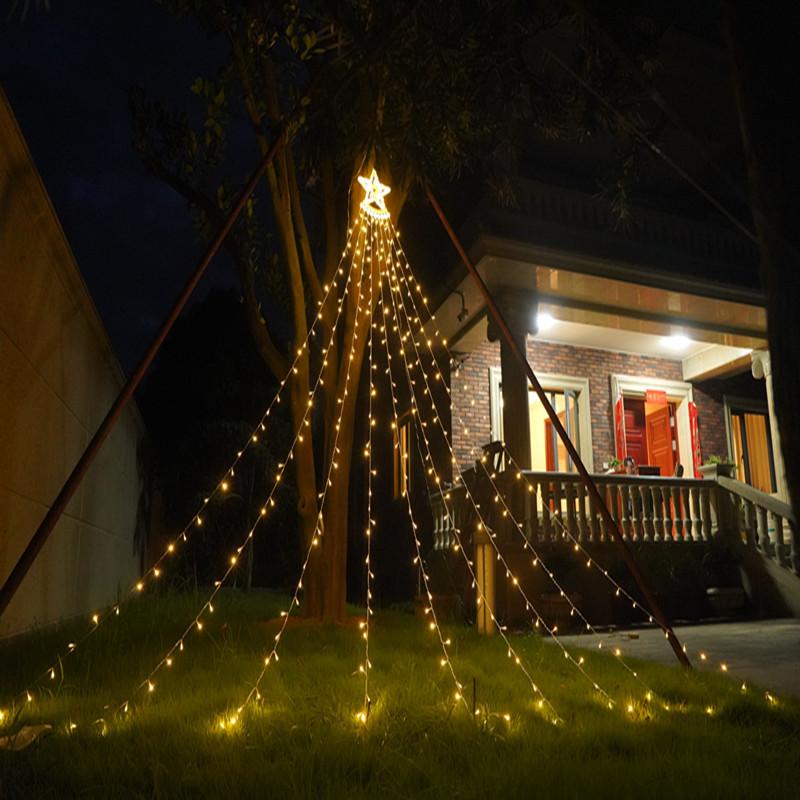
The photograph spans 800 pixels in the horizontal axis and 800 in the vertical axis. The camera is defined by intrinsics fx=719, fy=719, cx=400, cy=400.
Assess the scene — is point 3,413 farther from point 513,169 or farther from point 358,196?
point 513,169

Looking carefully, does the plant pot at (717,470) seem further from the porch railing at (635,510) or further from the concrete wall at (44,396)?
the concrete wall at (44,396)

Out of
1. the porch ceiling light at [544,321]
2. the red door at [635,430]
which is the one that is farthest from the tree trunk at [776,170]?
the red door at [635,430]

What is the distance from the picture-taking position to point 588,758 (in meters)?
2.88

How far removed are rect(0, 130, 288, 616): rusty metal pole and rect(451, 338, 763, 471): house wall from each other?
773cm

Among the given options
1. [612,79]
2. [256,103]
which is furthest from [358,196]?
[612,79]

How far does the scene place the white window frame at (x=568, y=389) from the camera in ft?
40.5

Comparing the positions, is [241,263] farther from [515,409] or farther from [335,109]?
[515,409]

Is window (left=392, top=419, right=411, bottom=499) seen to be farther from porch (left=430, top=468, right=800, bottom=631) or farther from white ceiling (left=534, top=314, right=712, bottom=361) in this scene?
white ceiling (left=534, top=314, right=712, bottom=361)

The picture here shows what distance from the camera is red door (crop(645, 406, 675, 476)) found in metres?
12.9

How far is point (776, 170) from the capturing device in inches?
73.8

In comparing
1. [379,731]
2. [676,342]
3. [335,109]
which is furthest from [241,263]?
[676,342]

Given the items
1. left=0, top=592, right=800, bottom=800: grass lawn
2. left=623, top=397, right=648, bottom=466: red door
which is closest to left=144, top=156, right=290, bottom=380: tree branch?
left=0, top=592, right=800, bottom=800: grass lawn

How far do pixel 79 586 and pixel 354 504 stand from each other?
905cm

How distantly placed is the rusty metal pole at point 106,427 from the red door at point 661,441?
10.0 metres
